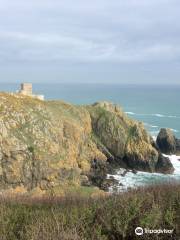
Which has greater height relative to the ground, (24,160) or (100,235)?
(100,235)

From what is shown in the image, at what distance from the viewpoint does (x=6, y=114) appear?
37.4 m

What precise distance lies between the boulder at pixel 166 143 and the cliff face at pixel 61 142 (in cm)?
678

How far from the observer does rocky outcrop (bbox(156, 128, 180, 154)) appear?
2197 inches

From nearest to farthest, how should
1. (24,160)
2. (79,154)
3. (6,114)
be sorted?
1. (24,160)
2. (6,114)
3. (79,154)

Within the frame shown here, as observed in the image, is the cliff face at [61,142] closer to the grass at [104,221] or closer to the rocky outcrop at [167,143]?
the rocky outcrop at [167,143]

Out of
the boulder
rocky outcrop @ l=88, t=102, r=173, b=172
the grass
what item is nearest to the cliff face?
rocky outcrop @ l=88, t=102, r=173, b=172

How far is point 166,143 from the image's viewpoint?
5672cm

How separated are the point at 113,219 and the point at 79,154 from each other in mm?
34309

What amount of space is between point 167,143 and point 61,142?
71.1ft

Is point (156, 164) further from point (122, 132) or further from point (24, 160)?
point (24, 160)

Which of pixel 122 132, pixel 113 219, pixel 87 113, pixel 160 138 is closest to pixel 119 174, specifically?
pixel 122 132

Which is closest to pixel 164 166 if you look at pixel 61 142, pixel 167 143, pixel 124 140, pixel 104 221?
pixel 124 140


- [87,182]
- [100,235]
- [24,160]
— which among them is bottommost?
[87,182]

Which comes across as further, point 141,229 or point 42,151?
point 42,151
